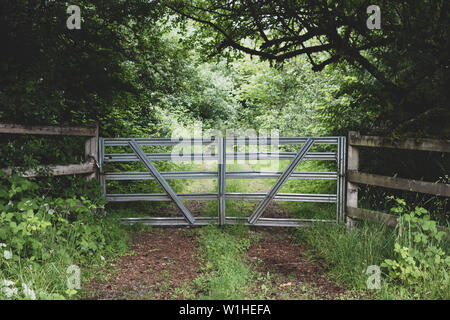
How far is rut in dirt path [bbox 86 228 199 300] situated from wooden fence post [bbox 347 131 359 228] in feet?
7.79

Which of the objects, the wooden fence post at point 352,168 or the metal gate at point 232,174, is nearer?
the wooden fence post at point 352,168

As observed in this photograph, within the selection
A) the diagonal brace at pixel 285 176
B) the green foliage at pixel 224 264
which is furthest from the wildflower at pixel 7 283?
the diagonal brace at pixel 285 176

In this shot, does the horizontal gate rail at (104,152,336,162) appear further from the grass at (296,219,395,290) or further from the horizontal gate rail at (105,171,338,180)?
the grass at (296,219,395,290)

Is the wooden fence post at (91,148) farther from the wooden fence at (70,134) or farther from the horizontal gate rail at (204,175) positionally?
the horizontal gate rail at (204,175)

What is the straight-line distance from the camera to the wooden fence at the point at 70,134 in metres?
4.02

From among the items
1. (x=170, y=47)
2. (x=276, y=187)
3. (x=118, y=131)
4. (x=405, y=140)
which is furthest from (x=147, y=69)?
(x=405, y=140)

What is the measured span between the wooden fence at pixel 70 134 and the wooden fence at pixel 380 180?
3974 mm

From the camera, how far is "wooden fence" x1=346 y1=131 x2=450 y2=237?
12.2ft

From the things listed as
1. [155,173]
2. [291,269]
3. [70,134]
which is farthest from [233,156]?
[70,134]

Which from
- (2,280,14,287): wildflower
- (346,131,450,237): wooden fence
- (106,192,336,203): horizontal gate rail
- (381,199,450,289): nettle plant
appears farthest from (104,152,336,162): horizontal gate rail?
(2,280,14,287): wildflower
